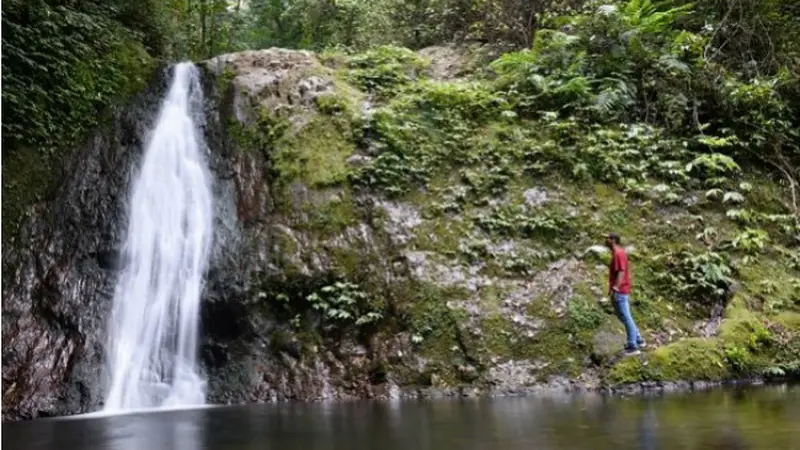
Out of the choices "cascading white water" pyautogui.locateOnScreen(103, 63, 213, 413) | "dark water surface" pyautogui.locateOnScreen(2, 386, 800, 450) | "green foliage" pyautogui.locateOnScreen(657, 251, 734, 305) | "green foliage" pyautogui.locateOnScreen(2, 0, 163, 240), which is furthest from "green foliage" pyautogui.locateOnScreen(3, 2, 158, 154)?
"green foliage" pyautogui.locateOnScreen(657, 251, 734, 305)

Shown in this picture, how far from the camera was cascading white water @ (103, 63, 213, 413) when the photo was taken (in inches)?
353

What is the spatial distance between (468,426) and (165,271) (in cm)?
608

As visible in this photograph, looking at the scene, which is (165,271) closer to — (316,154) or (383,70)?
(316,154)

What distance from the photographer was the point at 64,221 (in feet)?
32.5

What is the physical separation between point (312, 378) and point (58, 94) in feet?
20.4

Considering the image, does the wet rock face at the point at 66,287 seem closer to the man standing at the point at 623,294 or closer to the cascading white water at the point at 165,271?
the cascading white water at the point at 165,271

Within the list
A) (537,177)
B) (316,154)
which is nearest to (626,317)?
(537,177)

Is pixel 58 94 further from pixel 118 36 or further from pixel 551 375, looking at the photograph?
pixel 551 375

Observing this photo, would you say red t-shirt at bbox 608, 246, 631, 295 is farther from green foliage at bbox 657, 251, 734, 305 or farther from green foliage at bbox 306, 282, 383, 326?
green foliage at bbox 306, 282, 383, 326

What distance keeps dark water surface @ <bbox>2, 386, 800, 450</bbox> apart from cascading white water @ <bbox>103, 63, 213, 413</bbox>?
1393 millimetres

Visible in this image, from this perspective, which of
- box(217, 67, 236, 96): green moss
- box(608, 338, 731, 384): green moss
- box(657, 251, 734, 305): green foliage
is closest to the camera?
box(608, 338, 731, 384): green moss

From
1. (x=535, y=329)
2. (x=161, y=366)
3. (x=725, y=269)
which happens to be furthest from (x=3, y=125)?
(x=725, y=269)

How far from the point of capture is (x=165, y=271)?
394 inches

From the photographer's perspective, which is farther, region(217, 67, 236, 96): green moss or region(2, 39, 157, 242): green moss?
region(217, 67, 236, 96): green moss
